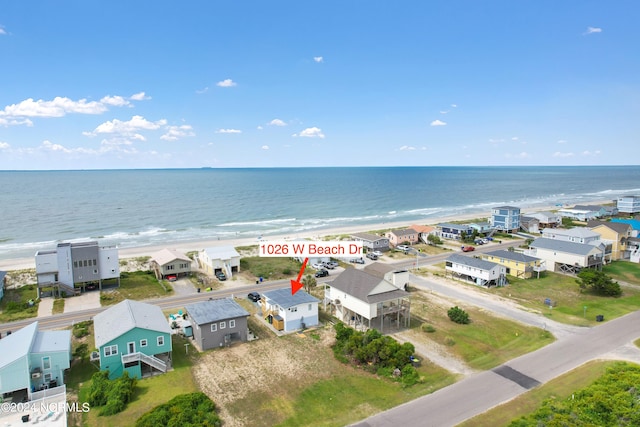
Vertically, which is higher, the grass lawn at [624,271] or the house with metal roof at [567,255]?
the house with metal roof at [567,255]

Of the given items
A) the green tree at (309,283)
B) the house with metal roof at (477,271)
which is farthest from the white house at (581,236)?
the green tree at (309,283)

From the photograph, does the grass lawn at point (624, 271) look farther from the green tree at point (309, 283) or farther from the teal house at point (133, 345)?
the teal house at point (133, 345)

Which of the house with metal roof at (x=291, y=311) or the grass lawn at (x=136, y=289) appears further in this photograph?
the grass lawn at (x=136, y=289)

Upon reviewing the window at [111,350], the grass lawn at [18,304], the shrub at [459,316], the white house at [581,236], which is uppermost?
the white house at [581,236]

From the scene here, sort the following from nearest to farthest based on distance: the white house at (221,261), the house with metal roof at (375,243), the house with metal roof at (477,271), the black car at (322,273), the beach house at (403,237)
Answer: the house with metal roof at (477,271), the black car at (322,273), the white house at (221,261), the house with metal roof at (375,243), the beach house at (403,237)

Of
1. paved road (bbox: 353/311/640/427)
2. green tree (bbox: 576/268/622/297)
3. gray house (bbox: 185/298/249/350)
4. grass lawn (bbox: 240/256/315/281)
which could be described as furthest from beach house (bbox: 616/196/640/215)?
Result: gray house (bbox: 185/298/249/350)

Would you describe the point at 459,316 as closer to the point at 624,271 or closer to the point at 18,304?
the point at 624,271

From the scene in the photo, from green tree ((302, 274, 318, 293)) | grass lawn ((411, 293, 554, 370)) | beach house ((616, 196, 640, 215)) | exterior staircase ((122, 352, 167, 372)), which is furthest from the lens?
beach house ((616, 196, 640, 215))

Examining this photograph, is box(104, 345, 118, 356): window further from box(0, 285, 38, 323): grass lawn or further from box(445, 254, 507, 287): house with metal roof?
box(445, 254, 507, 287): house with metal roof
